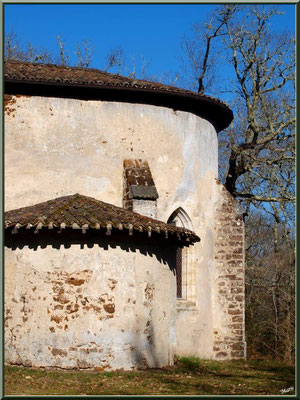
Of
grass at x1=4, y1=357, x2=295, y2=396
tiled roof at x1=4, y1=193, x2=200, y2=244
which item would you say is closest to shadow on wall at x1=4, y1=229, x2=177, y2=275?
tiled roof at x1=4, y1=193, x2=200, y2=244

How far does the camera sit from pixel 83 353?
1279 cm

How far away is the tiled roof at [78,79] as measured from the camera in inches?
612

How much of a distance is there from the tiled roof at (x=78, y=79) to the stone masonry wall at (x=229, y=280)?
114 inches

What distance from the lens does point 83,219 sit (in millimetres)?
12922

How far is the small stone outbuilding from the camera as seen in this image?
1288 centimetres

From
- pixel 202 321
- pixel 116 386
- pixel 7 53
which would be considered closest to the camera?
pixel 116 386

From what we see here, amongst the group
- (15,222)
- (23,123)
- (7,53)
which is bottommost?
(15,222)

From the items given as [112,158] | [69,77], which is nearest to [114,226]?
[112,158]

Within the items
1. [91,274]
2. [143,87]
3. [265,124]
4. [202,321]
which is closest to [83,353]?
[91,274]

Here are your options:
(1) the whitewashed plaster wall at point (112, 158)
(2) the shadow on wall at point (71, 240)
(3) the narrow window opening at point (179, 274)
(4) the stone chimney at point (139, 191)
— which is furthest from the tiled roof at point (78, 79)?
(2) the shadow on wall at point (71, 240)

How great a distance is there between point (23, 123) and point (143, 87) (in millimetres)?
2944

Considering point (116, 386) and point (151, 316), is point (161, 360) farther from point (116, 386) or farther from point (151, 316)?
point (116, 386)

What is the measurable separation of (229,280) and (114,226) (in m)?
5.85

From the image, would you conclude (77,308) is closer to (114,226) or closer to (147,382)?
(114,226)
